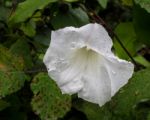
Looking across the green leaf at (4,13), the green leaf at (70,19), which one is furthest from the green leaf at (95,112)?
the green leaf at (4,13)

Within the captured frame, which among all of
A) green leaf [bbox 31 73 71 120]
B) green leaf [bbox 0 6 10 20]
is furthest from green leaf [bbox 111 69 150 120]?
green leaf [bbox 0 6 10 20]

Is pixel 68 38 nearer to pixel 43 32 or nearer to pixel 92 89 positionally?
pixel 92 89

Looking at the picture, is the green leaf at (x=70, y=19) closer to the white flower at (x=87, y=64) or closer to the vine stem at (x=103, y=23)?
the vine stem at (x=103, y=23)

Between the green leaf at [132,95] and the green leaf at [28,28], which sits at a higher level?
the green leaf at [132,95]

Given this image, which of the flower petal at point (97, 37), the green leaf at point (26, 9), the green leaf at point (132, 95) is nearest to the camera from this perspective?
the flower petal at point (97, 37)

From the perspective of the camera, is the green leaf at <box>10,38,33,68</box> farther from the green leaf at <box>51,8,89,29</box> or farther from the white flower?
the white flower
